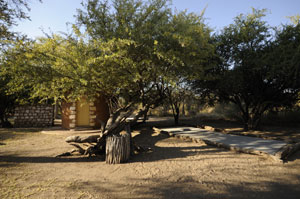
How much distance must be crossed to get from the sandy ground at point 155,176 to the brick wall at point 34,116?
10.1 meters

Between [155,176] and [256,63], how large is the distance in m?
8.92

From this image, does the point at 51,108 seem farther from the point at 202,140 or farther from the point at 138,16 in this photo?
the point at 202,140

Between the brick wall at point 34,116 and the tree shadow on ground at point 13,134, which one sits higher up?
the brick wall at point 34,116

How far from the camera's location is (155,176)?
4.74 meters

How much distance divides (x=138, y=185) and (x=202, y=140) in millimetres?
4870

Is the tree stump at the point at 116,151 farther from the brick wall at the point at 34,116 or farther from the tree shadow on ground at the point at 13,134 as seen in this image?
the brick wall at the point at 34,116

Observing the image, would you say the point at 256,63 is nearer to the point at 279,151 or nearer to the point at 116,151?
the point at 279,151

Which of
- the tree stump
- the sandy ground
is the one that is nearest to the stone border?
the sandy ground

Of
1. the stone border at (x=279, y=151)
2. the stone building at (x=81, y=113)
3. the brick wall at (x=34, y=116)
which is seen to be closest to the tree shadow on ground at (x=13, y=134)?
the stone building at (x=81, y=113)

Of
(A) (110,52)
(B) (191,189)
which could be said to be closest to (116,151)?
(B) (191,189)

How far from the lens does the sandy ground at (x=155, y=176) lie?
3.80 m

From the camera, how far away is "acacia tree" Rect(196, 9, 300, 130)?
31.7ft

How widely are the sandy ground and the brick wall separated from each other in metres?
10.1

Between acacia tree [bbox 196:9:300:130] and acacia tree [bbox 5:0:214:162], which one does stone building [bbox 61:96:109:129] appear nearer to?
acacia tree [bbox 5:0:214:162]
